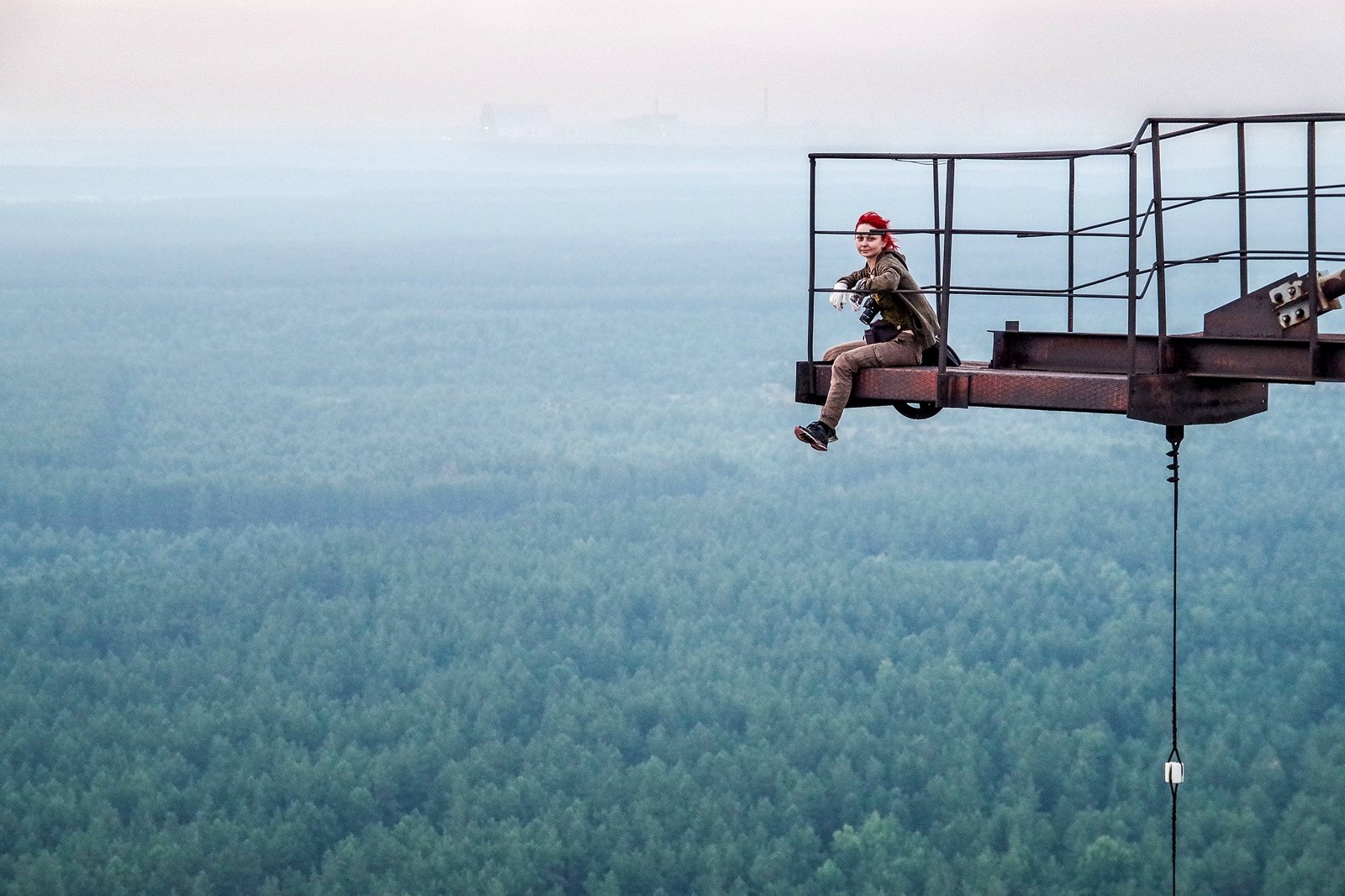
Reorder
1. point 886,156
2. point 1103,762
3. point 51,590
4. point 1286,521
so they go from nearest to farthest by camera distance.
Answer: point 886,156
point 1103,762
point 51,590
point 1286,521

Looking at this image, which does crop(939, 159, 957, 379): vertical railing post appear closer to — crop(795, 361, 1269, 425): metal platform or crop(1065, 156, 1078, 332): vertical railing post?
crop(795, 361, 1269, 425): metal platform

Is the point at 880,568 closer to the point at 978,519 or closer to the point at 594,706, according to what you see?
the point at 978,519

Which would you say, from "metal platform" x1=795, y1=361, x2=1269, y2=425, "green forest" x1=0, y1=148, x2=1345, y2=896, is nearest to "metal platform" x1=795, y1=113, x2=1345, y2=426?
"metal platform" x1=795, y1=361, x2=1269, y2=425

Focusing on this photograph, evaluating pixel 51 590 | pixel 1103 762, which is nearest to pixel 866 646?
pixel 1103 762

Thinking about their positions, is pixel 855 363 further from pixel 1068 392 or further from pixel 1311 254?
pixel 1311 254

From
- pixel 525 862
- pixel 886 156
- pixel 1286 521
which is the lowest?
pixel 525 862

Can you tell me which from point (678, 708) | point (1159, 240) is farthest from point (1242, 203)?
point (678, 708)
